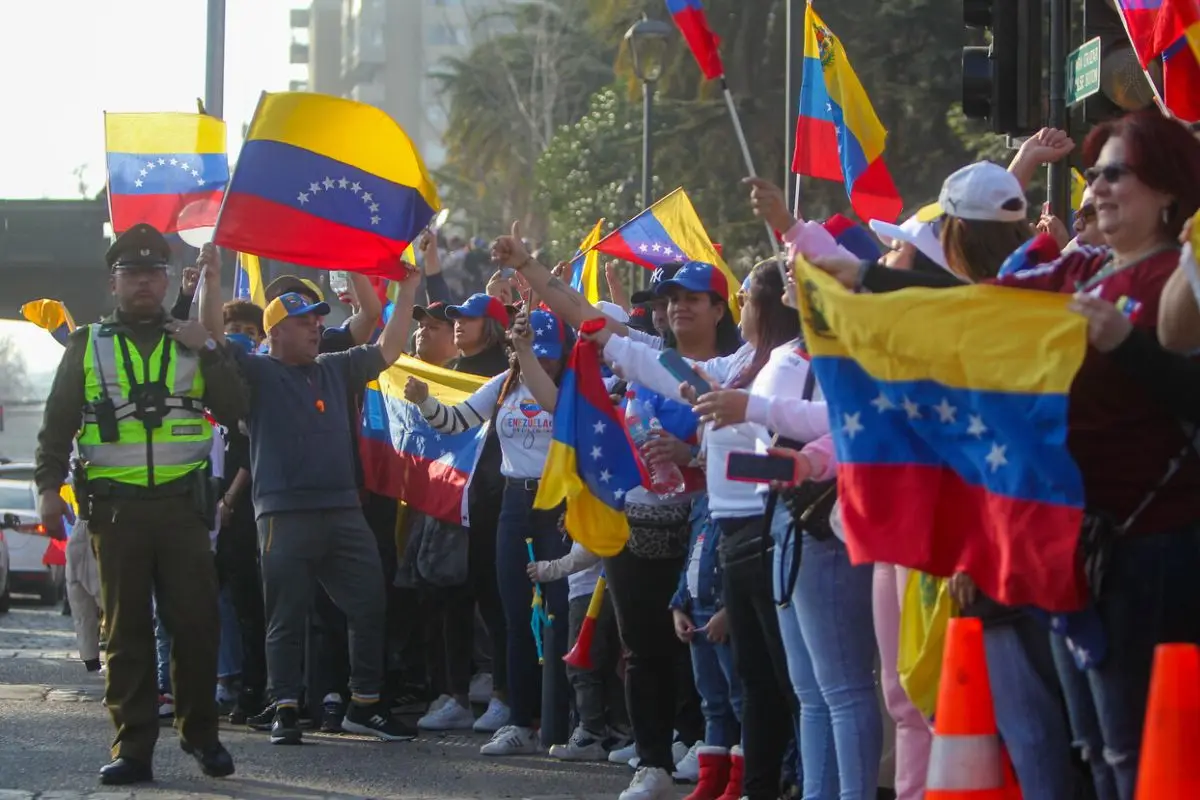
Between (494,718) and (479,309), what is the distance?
2064 mm

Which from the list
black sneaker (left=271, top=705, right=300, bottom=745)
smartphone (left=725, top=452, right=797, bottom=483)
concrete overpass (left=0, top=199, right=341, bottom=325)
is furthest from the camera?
concrete overpass (left=0, top=199, right=341, bottom=325)

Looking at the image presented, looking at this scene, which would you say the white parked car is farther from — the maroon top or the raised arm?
the maroon top

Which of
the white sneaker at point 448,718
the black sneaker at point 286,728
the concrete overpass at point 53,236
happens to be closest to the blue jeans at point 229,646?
the white sneaker at point 448,718

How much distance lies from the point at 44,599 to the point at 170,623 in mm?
18667

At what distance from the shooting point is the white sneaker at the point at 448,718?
34.7 ft

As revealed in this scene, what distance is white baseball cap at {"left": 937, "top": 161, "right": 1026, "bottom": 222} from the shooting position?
5551mm

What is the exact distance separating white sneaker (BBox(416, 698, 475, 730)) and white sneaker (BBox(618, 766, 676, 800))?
2.78 metres

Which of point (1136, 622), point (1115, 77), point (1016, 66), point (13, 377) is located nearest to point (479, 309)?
point (1016, 66)

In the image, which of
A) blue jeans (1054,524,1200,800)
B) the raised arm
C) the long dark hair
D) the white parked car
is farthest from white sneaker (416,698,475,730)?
the white parked car

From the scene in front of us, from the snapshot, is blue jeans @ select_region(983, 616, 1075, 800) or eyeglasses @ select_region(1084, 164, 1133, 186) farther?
blue jeans @ select_region(983, 616, 1075, 800)

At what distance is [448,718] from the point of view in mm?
10617

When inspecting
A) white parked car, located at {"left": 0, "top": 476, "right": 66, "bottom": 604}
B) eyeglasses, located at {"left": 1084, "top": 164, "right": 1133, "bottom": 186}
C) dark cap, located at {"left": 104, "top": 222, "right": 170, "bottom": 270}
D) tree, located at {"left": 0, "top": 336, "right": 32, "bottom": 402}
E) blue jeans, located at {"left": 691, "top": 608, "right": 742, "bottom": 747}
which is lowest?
tree, located at {"left": 0, "top": 336, "right": 32, "bottom": 402}

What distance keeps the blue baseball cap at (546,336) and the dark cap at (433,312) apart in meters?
1.61

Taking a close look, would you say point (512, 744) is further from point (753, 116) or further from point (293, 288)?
point (753, 116)
